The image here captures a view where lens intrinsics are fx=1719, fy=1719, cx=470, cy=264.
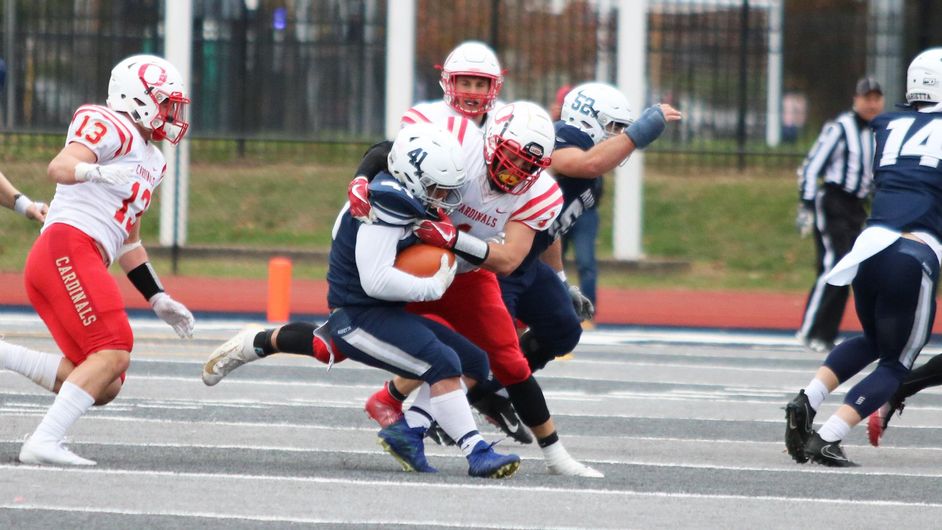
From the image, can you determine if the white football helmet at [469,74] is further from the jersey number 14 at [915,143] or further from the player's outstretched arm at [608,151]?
the jersey number 14 at [915,143]

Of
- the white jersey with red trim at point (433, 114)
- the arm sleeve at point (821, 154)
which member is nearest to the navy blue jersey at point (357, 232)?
the white jersey with red trim at point (433, 114)

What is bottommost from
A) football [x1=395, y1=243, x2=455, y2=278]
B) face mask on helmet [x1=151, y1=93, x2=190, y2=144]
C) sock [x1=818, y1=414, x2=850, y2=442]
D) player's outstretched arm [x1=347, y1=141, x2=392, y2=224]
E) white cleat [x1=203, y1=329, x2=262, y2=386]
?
sock [x1=818, y1=414, x2=850, y2=442]

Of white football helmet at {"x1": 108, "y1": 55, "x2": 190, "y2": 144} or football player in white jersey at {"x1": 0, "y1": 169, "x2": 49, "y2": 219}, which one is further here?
football player in white jersey at {"x1": 0, "y1": 169, "x2": 49, "y2": 219}

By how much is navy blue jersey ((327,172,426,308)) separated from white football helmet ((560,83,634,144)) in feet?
4.85

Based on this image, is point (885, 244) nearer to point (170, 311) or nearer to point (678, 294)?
point (170, 311)

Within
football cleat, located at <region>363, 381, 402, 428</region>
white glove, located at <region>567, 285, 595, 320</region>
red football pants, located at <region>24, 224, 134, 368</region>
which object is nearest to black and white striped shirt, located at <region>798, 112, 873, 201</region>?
white glove, located at <region>567, 285, 595, 320</region>

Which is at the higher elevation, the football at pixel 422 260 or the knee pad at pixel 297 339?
the football at pixel 422 260

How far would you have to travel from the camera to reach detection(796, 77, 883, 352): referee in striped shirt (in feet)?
39.9

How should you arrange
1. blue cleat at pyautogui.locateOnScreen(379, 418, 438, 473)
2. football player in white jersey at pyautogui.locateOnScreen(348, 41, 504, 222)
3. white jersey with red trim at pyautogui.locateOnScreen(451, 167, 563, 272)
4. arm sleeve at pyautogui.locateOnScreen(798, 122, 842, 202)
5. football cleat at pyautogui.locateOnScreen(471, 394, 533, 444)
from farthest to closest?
1. arm sleeve at pyautogui.locateOnScreen(798, 122, 842, 202)
2. football cleat at pyautogui.locateOnScreen(471, 394, 533, 444)
3. football player in white jersey at pyautogui.locateOnScreen(348, 41, 504, 222)
4. white jersey with red trim at pyautogui.locateOnScreen(451, 167, 563, 272)
5. blue cleat at pyautogui.locateOnScreen(379, 418, 438, 473)

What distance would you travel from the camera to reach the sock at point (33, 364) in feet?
22.9

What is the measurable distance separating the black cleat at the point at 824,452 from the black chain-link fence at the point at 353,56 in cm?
1188

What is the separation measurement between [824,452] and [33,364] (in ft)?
11.0

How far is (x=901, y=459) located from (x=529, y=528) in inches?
105

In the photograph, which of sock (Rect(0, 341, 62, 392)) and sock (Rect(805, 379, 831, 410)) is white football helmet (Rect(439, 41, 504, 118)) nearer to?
sock (Rect(805, 379, 831, 410))
